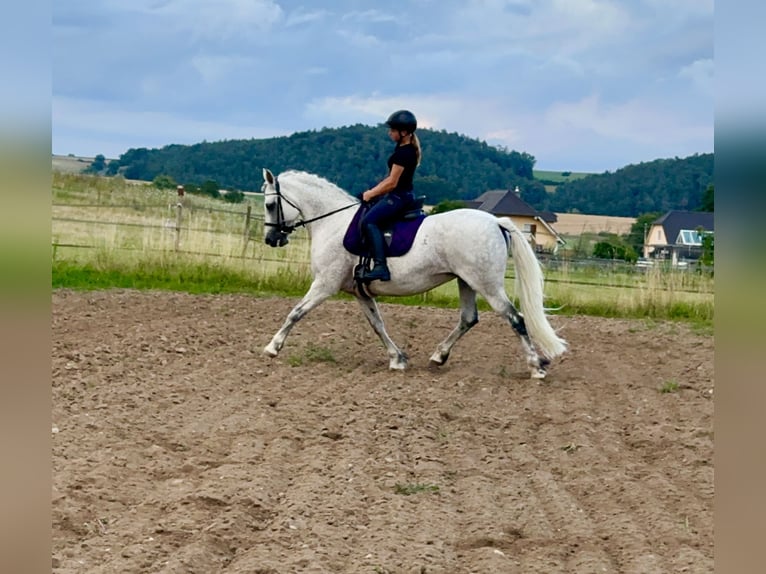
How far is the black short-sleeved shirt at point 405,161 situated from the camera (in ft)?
27.1

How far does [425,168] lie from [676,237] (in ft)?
31.1

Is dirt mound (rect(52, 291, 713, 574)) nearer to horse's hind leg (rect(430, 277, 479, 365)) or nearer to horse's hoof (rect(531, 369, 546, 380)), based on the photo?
horse's hoof (rect(531, 369, 546, 380))

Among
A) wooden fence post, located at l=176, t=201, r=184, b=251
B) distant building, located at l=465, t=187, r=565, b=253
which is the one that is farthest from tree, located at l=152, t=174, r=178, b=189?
distant building, located at l=465, t=187, r=565, b=253

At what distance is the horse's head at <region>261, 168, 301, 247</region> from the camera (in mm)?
9094

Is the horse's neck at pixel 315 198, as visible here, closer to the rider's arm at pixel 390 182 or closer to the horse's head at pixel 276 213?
the horse's head at pixel 276 213

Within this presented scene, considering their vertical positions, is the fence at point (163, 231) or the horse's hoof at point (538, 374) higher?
the fence at point (163, 231)

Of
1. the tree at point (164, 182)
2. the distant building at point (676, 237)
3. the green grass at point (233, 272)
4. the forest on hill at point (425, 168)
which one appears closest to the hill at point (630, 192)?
the forest on hill at point (425, 168)

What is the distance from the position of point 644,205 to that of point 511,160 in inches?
227

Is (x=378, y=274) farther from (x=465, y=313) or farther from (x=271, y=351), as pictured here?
(x=271, y=351)

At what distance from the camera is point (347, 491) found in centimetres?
465

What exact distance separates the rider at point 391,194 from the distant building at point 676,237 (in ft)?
14.1

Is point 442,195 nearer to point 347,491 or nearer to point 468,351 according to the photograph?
point 468,351

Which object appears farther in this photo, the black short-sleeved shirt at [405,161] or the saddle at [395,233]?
the saddle at [395,233]
